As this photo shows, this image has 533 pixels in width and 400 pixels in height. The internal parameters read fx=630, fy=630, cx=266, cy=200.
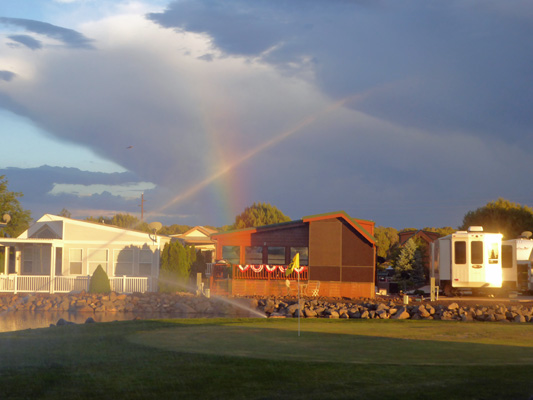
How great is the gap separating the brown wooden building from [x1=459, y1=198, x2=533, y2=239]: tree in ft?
89.9

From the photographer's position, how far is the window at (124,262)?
3578cm

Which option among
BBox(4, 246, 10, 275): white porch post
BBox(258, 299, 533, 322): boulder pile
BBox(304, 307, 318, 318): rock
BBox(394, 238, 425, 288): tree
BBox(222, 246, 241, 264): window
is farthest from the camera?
BBox(394, 238, 425, 288): tree

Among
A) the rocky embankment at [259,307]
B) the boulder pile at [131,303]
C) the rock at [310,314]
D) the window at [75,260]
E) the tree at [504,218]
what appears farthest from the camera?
the tree at [504,218]

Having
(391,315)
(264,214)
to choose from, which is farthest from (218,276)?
(264,214)

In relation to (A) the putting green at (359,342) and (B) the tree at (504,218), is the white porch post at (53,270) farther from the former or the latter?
(B) the tree at (504,218)

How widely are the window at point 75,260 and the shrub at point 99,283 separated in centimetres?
393

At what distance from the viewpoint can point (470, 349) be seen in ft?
34.6

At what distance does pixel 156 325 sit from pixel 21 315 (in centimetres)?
1363

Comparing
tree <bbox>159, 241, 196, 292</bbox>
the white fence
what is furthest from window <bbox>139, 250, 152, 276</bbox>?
the white fence

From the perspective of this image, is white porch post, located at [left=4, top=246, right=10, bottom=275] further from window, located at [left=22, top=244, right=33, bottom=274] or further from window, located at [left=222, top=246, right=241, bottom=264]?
window, located at [left=222, top=246, right=241, bottom=264]

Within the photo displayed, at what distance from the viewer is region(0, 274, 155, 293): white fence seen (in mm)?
33094

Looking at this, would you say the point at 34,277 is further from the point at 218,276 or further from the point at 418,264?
the point at 418,264

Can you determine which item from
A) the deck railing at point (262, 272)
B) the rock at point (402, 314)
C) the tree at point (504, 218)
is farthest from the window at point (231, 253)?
the tree at point (504, 218)

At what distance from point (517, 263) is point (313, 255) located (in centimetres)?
1093
